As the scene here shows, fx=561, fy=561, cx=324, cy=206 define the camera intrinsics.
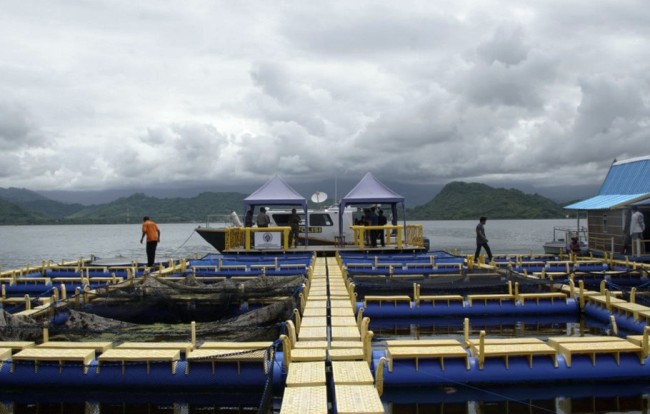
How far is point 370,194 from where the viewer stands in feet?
88.0

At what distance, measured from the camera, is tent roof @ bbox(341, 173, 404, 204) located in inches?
1034

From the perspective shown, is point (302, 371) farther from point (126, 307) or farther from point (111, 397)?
point (126, 307)

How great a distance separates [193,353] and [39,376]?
2346mm

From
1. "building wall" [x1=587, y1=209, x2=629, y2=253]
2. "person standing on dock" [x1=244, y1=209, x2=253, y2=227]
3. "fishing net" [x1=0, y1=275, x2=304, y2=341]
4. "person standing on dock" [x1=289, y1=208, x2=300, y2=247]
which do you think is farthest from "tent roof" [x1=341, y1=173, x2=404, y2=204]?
"fishing net" [x1=0, y1=275, x2=304, y2=341]

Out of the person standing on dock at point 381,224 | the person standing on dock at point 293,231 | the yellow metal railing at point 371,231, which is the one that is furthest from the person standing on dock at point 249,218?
the person standing on dock at point 381,224

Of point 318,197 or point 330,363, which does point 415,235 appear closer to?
point 318,197

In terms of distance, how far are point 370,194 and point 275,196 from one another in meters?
4.53

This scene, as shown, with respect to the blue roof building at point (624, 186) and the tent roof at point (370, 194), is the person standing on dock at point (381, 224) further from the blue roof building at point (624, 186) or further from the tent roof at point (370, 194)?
the blue roof building at point (624, 186)

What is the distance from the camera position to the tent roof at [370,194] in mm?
26266

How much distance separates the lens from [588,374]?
8.63 m

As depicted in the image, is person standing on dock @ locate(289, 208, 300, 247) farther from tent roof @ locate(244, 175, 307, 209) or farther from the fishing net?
the fishing net

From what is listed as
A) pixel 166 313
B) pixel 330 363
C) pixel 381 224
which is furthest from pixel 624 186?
pixel 330 363

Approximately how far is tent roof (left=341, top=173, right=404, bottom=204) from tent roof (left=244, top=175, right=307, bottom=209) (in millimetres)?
2243

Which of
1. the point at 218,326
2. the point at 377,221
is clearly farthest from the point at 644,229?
the point at 218,326
